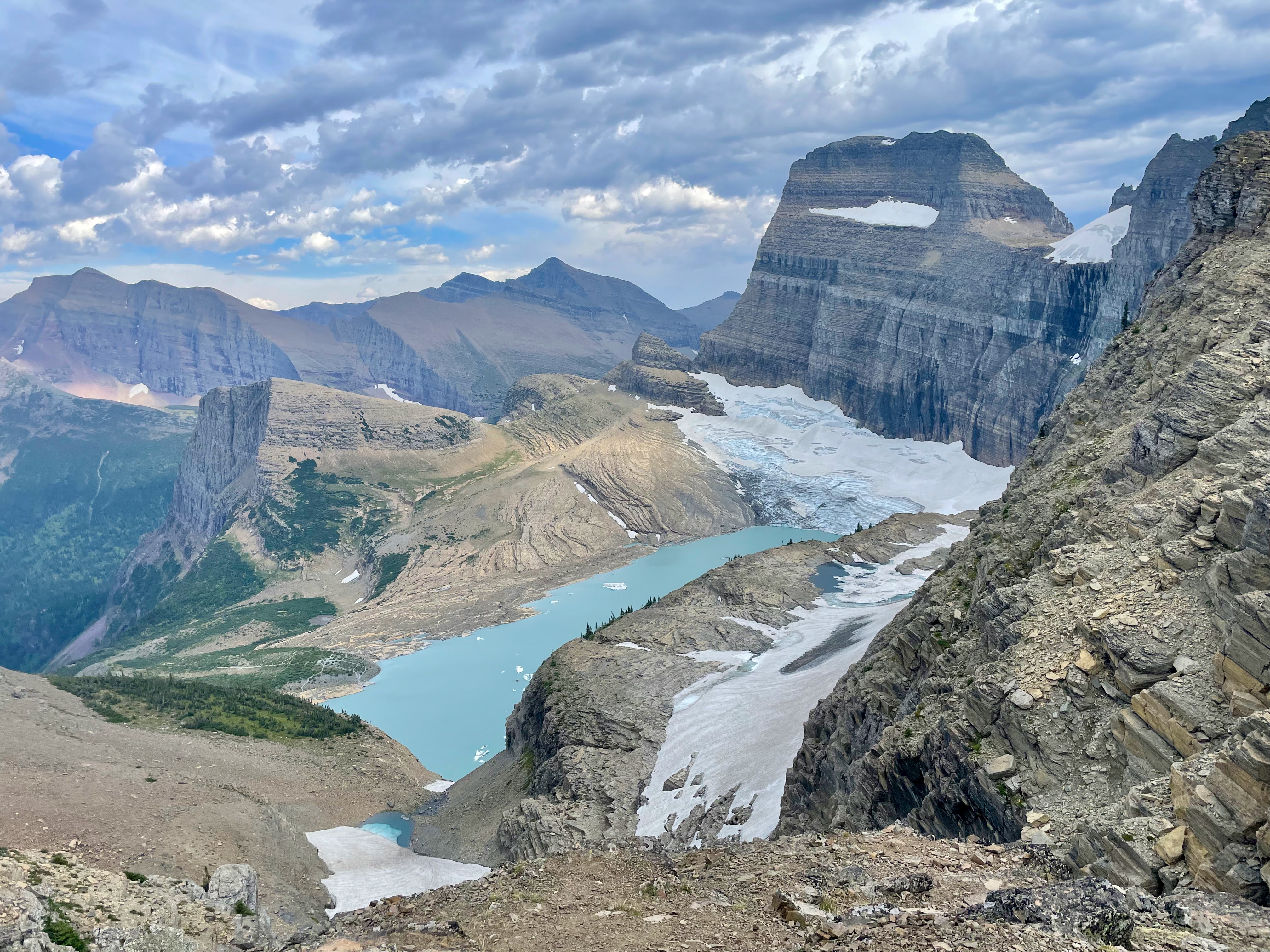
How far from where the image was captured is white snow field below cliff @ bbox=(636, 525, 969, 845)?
46.1 metres

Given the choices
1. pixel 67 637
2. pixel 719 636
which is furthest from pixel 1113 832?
pixel 67 637

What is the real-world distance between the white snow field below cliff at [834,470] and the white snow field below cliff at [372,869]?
386 feet

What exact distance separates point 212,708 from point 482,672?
37.7 metres

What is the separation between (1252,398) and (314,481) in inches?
6881

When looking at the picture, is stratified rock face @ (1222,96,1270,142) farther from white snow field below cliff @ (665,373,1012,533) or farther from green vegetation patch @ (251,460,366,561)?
green vegetation patch @ (251,460,366,561)

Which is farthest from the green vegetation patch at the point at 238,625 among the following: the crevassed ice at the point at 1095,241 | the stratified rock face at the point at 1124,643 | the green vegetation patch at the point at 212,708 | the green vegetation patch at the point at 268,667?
the crevassed ice at the point at 1095,241

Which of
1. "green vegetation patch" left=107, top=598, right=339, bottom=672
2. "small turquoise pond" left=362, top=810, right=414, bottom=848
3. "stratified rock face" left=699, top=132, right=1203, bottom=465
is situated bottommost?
"green vegetation patch" left=107, top=598, right=339, bottom=672

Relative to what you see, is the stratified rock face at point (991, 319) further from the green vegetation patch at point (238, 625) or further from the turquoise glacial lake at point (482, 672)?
the green vegetation patch at point (238, 625)

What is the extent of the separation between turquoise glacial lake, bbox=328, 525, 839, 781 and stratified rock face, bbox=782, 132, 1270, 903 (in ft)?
169

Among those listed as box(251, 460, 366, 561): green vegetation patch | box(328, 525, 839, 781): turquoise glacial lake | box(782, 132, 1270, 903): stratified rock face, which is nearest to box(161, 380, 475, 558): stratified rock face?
box(251, 460, 366, 561): green vegetation patch

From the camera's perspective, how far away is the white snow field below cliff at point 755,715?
46094 millimetres

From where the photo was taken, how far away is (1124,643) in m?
20.3

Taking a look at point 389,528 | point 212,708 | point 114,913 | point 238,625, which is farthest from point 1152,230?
point 114,913

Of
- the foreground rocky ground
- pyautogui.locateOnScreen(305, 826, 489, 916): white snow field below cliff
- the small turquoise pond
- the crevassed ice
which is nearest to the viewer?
the foreground rocky ground
